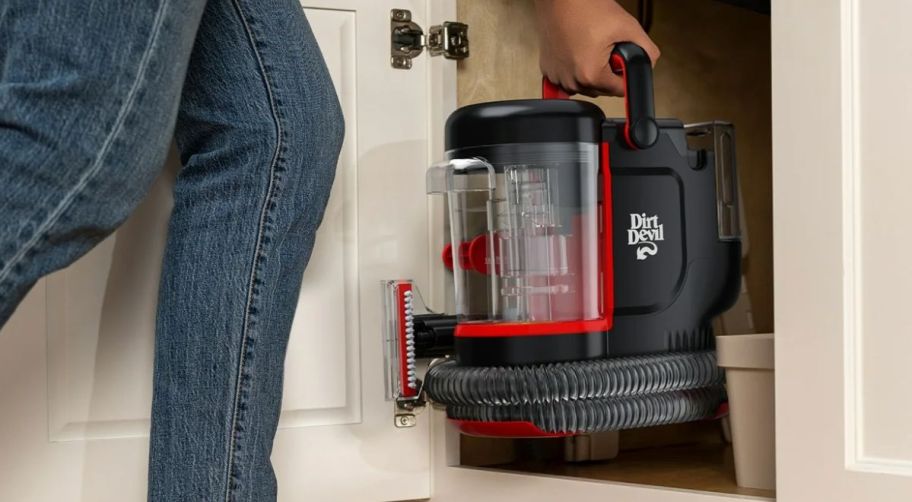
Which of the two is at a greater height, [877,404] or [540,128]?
[540,128]

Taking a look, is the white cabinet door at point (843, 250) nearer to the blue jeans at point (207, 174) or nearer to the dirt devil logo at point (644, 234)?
the dirt devil logo at point (644, 234)

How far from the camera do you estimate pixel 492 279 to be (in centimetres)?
121

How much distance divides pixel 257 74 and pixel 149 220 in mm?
300

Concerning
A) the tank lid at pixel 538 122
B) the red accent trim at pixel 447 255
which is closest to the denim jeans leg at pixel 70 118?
the tank lid at pixel 538 122

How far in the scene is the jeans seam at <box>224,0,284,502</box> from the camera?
967 mm

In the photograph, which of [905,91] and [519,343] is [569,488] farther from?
[905,91]

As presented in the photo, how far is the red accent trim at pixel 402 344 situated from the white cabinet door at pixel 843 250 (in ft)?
1.48

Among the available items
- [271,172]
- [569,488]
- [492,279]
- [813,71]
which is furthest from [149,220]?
[813,71]

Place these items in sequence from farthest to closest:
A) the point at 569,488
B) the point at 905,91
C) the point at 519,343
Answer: the point at 569,488 < the point at 519,343 < the point at 905,91

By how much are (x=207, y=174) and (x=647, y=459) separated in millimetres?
723

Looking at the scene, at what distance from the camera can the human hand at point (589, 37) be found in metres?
1.21

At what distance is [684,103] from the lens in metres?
1.74

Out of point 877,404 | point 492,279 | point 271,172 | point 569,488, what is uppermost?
point 271,172

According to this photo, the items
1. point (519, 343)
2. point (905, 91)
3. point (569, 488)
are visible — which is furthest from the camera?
point (569, 488)
